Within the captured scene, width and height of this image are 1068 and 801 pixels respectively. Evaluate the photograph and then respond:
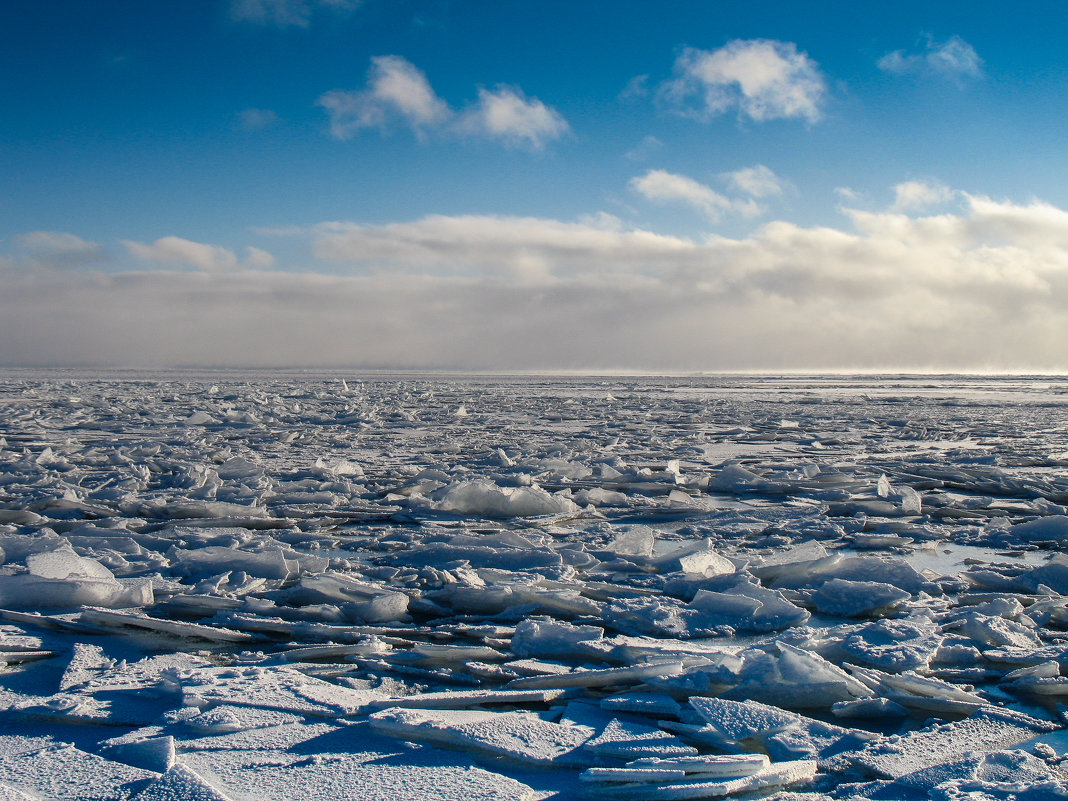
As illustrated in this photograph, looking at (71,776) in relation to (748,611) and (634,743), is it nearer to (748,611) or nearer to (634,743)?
(634,743)

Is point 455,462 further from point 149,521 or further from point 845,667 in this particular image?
point 845,667

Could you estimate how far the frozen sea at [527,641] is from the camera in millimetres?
1348

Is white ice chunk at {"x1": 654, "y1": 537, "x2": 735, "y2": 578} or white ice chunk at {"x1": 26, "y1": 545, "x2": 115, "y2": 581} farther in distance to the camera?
white ice chunk at {"x1": 654, "y1": 537, "x2": 735, "y2": 578}

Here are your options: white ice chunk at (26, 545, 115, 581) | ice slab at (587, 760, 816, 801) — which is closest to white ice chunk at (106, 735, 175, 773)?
ice slab at (587, 760, 816, 801)

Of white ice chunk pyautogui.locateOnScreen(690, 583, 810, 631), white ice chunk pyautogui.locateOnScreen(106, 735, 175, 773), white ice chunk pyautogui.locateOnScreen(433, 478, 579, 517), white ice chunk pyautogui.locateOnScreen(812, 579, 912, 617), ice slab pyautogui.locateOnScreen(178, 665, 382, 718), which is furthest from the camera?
white ice chunk pyautogui.locateOnScreen(433, 478, 579, 517)

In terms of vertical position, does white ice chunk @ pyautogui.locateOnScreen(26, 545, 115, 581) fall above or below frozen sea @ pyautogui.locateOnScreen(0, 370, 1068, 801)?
above

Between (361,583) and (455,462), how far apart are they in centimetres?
350

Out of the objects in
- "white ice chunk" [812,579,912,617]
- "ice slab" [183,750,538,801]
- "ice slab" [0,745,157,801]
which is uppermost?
"white ice chunk" [812,579,912,617]

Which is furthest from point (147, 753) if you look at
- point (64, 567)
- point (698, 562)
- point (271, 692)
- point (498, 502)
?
point (498, 502)

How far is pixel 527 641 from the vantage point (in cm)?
198

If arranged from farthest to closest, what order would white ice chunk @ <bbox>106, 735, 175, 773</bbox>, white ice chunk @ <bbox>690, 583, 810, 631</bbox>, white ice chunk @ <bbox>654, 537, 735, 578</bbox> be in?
white ice chunk @ <bbox>654, 537, 735, 578</bbox>
white ice chunk @ <bbox>690, 583, 810, 631</bbox>
white ice chunk @ <bbox>106, 735, 175, 773</bbox>

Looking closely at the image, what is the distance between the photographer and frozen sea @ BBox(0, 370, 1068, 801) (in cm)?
135

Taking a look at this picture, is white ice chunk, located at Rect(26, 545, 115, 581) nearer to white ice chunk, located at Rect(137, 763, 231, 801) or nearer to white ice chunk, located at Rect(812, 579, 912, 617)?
white ice chunk, located at Rect(137, 763, 231, 801)

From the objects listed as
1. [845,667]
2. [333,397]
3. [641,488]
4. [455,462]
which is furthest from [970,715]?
[333,397]
